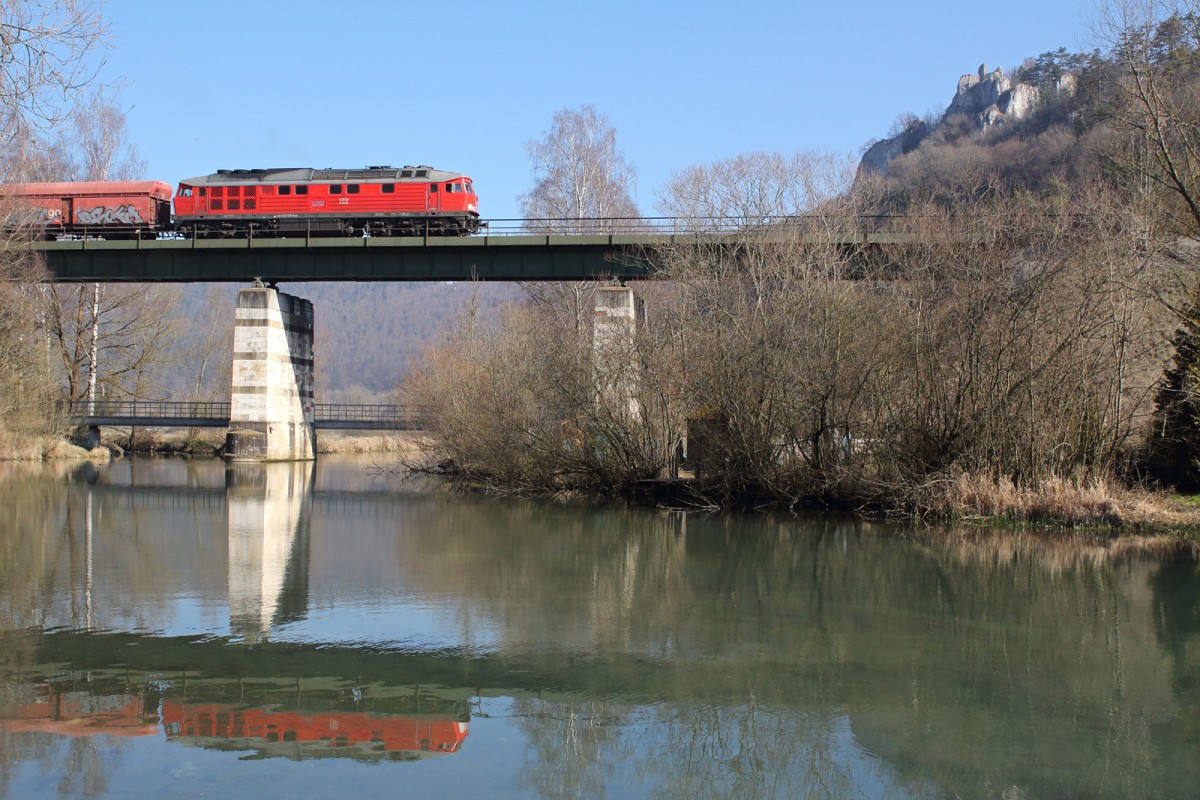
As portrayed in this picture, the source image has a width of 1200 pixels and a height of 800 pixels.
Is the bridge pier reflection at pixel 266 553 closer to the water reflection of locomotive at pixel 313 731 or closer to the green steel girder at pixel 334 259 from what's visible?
the water reflection of locomotive at pixel 313 731

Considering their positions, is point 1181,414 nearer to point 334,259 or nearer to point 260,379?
point 334,259

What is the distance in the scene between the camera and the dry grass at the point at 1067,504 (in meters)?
19.2

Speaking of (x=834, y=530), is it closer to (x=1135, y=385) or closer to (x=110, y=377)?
(x=1135, y=385)

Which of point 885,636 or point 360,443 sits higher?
point 885,636

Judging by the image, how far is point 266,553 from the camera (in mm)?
16250

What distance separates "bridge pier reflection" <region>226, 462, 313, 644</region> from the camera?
11531 millimetres

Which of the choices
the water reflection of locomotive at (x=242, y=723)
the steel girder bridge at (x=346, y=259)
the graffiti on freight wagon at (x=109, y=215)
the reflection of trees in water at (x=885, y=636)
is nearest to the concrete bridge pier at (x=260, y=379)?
the steel girder bridge at (x=346, y=259)

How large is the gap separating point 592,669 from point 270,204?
37.1 metres

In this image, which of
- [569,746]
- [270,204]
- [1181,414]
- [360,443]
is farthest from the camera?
[360,443]

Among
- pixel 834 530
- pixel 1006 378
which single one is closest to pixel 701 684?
pixel 834 530

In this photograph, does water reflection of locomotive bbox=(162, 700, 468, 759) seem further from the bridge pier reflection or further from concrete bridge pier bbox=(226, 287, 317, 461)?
concrete bridge pier bbox=(226, 287, 317, 461)

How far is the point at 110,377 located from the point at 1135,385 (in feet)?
142

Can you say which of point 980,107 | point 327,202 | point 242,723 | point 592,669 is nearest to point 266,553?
point 592,669

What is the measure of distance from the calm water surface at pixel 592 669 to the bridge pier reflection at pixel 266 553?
0.32ft
